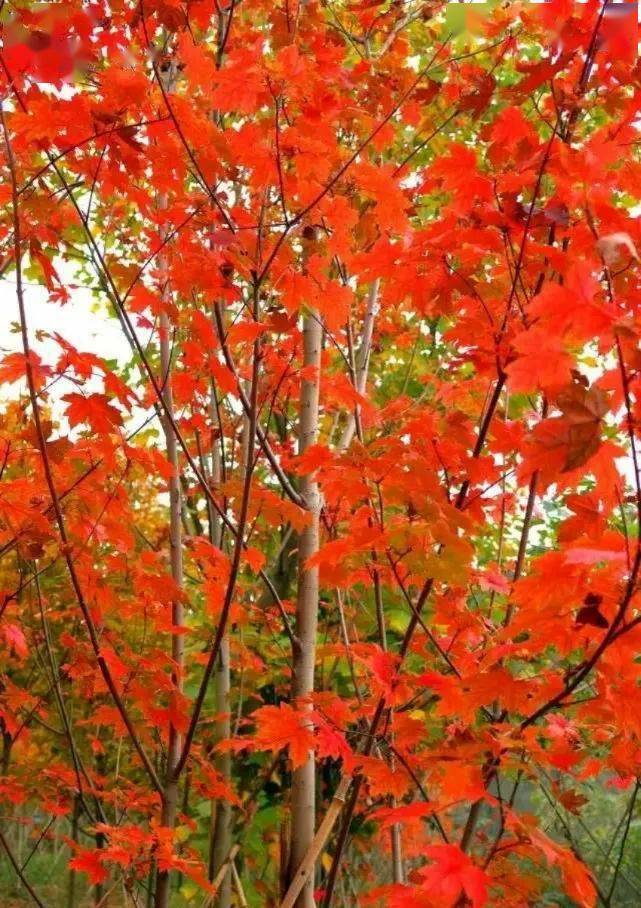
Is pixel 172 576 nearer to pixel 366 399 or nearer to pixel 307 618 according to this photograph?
pixel 307 618

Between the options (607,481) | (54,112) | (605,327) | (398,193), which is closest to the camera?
(605,327)

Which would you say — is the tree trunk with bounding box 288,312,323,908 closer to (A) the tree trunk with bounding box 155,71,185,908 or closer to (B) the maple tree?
(B) the maple tree

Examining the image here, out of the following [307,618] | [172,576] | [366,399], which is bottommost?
[307,618]

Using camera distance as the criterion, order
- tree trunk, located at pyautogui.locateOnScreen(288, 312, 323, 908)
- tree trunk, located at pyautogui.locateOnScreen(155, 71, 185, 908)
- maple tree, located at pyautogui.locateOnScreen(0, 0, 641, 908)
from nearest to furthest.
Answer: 1. maple tree, located at pyautogui.locateOnScreen(0, 0, 641, 908)
2. tree trunk, located at pyautogui.locateOnScreen(288, 312, 323, 908)
3. tree trunk, located at pyautogui.locateOnScreen(155, 71, 185, 908)

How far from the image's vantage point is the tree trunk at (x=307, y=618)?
2223 millimetres

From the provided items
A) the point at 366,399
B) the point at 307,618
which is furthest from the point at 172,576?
the point at 366,399

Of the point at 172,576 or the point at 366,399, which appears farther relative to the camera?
the point at 172,576

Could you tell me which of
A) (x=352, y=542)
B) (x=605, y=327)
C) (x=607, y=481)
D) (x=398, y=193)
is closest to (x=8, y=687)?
(x=352, y=542)

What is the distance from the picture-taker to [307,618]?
2449mm

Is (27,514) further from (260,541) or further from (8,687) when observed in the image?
(260,541)

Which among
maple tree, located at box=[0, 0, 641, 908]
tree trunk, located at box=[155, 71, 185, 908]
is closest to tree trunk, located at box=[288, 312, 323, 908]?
maple tree, located at box=[0, 0, 641, 908]

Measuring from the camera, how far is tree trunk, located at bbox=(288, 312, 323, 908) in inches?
87.5

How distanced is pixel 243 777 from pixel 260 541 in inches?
56.8

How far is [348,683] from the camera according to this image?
491cm
